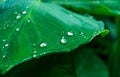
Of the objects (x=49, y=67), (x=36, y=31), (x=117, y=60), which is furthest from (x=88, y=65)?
(x=36, y=31)

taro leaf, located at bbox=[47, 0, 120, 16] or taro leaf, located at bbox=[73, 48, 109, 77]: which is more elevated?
taro leaf, located at bbox=[47, 0, 120, 16]

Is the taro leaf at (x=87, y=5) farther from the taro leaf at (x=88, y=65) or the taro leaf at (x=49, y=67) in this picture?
the taro leaf at (x=49, y=67)

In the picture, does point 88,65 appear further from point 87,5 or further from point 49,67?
point 49,67

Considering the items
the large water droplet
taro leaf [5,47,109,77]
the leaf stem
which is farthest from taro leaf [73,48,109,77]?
the large water droplet

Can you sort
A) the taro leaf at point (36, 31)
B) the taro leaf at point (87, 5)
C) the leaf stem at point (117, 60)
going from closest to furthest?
the taro leaf at point (36, 31), the taro leaf at point (87, 5), the leaf stem at point (117, 60)

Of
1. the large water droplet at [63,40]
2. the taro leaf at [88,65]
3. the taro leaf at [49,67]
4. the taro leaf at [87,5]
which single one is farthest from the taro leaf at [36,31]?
the taro leaf at [88,65]

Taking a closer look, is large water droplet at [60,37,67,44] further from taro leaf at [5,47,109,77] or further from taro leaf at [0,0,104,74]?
taro leaf at [5,47,109,77]
